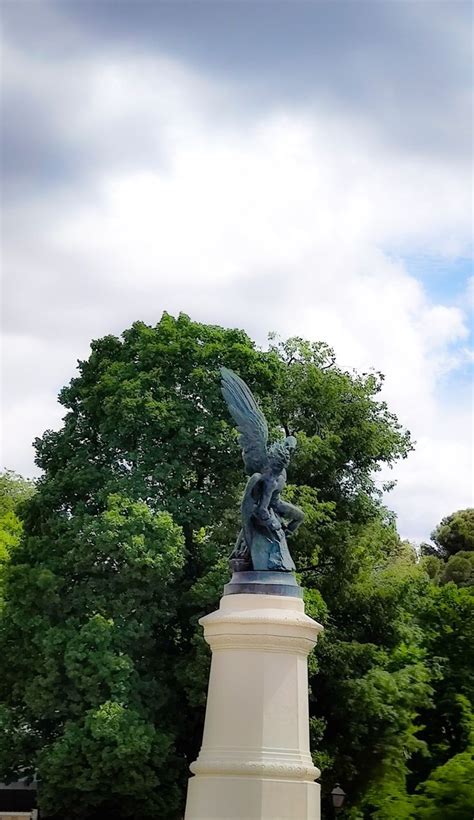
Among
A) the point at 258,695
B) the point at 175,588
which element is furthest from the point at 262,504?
the point at 175,588

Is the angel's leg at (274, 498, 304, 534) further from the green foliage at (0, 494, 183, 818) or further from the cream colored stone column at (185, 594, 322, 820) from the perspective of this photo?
the green foliage at (0, 494, 183, 818)

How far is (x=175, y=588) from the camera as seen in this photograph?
28.8 metres

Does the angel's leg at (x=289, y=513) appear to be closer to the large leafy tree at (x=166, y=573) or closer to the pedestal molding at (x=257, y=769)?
the pedestal molding at (x=257, y=769)

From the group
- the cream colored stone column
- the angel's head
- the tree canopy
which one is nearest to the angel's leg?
the angel's head

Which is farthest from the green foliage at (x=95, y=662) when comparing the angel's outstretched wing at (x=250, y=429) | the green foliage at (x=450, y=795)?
the angel's outstretched wing at (x=250, y=429)

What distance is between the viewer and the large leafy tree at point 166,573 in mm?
26750

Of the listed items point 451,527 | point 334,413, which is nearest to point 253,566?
point 334,413

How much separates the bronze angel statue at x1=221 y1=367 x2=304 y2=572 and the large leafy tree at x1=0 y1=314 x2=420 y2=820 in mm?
8440

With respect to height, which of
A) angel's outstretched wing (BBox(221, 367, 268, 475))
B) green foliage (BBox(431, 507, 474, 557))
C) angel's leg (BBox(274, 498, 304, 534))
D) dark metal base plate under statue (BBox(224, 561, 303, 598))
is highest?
green foliage (BBox(431, 507, 474, 557))

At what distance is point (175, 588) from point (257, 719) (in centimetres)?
1157

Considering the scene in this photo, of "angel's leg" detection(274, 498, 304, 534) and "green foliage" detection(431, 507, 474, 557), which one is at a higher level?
"green foliage" detection(431, 507, 474, 557)

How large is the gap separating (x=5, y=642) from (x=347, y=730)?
25.3 feet

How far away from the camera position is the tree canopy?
26797 mm

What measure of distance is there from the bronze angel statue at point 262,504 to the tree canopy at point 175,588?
8.12 meters
